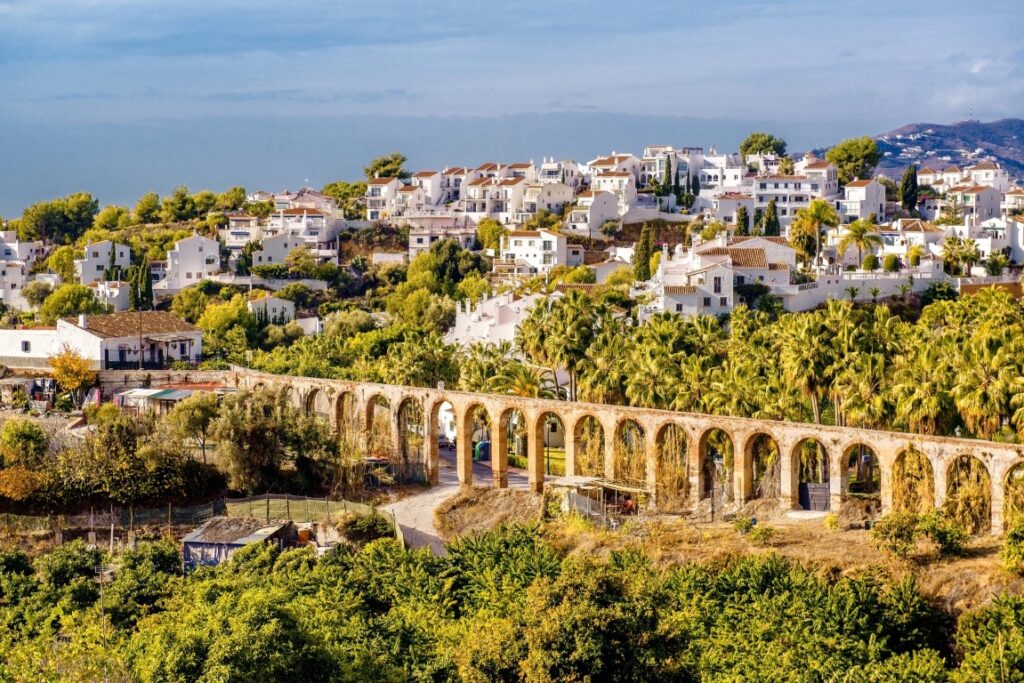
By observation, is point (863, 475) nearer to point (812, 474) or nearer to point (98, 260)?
point (812, 474)

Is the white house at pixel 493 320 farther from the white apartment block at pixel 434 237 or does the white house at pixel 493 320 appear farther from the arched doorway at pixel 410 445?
the white apartment block at pixel 434 237

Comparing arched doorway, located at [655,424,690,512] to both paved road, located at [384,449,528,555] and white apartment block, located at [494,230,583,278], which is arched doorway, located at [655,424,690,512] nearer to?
paved road, located at [384,449,528,555]

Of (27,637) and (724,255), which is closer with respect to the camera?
(27,637)

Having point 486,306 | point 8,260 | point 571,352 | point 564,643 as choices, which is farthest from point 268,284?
point 564,643

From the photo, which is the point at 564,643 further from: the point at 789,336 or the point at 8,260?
the point at 8,260

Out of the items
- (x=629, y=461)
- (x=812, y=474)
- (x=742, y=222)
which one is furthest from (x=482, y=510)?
(x=742, y=222)

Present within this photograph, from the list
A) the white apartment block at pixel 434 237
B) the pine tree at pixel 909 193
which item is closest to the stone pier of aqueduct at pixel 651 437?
the white apartment block at pixel 434 237
